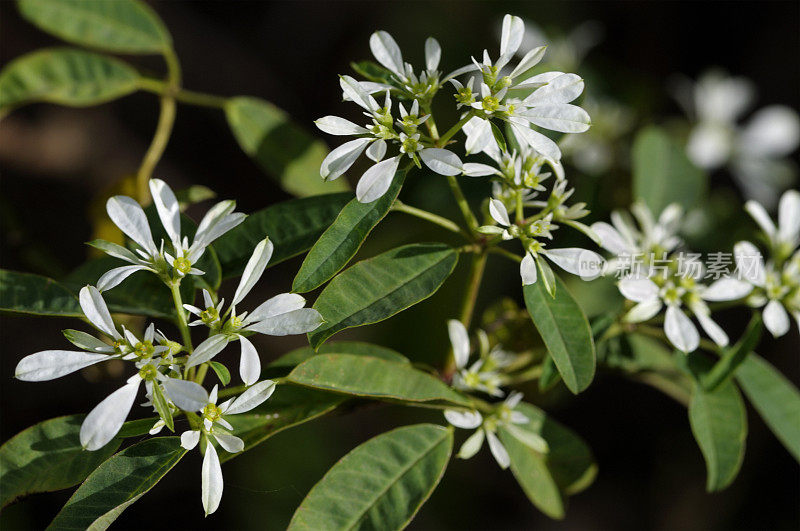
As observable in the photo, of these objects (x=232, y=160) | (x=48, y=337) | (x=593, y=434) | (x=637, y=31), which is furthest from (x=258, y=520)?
(x=637, y=31)

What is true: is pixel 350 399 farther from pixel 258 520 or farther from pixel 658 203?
pixel 258 520

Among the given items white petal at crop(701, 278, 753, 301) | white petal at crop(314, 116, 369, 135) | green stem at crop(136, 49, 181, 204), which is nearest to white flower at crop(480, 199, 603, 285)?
white petal at crop(314, 116, 369, 135)

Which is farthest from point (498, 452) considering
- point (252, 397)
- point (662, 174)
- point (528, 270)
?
point (662, 174)

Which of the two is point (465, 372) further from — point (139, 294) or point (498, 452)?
point (139, 294)

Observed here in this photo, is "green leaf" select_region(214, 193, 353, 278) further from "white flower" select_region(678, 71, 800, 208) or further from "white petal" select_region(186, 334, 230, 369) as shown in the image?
"white flower" select_region(678, 71, 800, 208)

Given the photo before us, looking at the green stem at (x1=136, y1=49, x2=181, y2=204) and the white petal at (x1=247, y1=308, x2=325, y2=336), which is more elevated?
the green stem at (x1=136, y1=49, x2=181, y2=204)

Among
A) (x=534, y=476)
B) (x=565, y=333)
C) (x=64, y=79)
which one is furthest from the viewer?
(x=64, y=79)
